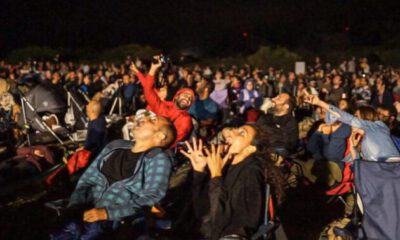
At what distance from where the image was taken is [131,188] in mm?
3814

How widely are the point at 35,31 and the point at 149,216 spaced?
33.9m

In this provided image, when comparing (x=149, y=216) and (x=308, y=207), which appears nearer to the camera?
(x=149, y=216)

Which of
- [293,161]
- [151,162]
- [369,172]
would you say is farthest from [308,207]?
[151,162]

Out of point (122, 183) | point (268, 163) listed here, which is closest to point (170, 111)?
point (122, 183)

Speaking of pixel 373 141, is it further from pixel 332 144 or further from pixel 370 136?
pixel 332 144

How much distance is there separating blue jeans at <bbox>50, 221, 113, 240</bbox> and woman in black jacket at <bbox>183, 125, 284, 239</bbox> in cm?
71

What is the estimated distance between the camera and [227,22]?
45.0 m

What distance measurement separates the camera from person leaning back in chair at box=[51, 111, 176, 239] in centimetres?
359

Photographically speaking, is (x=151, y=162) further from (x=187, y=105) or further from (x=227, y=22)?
(x=227, y=22)

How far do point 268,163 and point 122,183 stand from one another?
3.74 ft

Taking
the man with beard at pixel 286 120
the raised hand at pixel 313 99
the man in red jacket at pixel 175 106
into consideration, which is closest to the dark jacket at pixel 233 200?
the raised hand at pixel 313 99

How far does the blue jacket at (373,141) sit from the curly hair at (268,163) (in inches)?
61.3

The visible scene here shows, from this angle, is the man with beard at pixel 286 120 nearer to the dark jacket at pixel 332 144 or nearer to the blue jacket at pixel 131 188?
the dark jacket at pixel 332 144

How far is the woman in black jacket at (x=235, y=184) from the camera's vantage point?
329 cm
